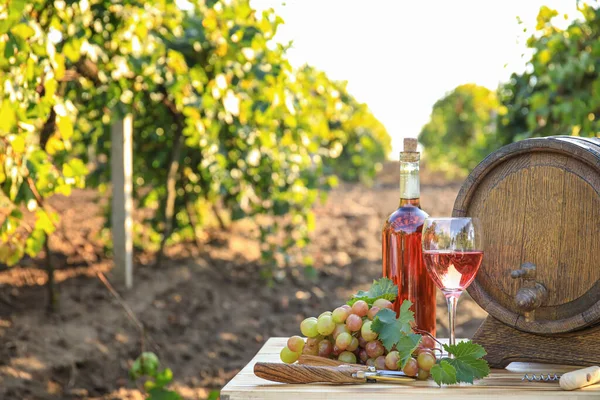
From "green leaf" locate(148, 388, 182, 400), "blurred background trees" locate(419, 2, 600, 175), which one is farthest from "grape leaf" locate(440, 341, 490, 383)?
"blurred background trees" locate(419, 2, 600, 175)

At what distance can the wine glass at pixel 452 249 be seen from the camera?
145cm

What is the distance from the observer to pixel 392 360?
1467mm

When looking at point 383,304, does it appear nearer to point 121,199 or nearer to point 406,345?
point 406,345

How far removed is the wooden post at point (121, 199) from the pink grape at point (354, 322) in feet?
12.7

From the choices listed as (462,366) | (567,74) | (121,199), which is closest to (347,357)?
(462,366)

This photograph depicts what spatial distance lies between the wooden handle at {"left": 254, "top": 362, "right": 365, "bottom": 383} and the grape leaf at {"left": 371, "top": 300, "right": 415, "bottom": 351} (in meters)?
0.09

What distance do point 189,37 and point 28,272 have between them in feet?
6.74

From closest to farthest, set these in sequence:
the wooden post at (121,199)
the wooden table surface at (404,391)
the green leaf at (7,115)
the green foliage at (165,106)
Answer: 1. the wooden table surface at (404,391)
2. the green leaf at (7,115)
3. the green foliage at (165,106)
4. the wooden post at (121,199)

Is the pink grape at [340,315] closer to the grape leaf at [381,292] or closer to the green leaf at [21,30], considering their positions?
the grape leaf at [381,292]

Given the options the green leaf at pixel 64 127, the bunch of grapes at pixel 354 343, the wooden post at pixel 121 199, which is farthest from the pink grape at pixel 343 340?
the wooden post at pixel 121 199

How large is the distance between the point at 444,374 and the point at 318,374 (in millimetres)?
228

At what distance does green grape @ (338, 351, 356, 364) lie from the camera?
5.07 ft

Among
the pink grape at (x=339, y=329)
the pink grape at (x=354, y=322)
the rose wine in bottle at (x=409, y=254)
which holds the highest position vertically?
the rose wine in bottle at (x=409, y=254)

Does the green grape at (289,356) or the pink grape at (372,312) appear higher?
the pink grape at (372,312)
